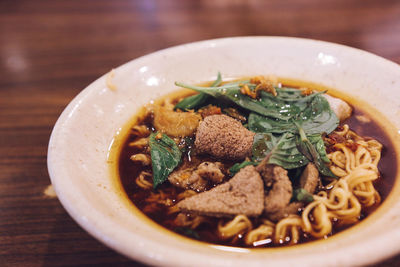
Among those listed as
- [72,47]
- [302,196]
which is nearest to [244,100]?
[302,196]

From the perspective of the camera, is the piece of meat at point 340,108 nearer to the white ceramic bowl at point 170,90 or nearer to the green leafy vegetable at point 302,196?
the white ceramic bowl at point 170,90

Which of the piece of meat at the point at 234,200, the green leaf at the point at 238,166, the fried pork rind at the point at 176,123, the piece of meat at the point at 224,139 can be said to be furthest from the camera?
the fried pork rind at the point at 176,123

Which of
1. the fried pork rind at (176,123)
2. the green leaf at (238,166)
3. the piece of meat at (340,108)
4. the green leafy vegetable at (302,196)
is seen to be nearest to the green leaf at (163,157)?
the fried pork rind at (176,123)

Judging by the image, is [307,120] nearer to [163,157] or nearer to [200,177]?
[200,177]

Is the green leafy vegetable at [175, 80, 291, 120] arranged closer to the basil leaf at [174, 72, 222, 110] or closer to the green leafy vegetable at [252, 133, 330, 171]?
the basil leaf at [174, 72, 222, 110]

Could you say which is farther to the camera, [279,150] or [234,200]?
[279,150]

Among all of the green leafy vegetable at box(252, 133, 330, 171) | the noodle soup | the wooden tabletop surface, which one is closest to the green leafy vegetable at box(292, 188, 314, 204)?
the noodle soup

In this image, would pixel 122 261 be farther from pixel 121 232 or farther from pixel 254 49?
pixel 254 49
